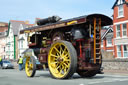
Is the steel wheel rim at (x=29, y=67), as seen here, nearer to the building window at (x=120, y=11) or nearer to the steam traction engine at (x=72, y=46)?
the steam traction engine at (x=72, y=46)

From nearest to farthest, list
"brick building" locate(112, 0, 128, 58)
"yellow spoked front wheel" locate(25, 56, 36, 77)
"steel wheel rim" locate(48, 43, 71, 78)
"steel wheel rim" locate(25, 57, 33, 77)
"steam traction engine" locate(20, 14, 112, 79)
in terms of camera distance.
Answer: "steam traction engine" locate(20, 14, 112, 79) < "steel wheel rim" locate(48, 43, 71, 78) < "yellow spoked front wheel" locate(25, 56, 36, 77) < "steel wheel rim" locate(25, 57, 33, 77) < "brick building" locate(112, 0, 128, 58)

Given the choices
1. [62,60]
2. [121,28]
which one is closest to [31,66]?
[62,60]

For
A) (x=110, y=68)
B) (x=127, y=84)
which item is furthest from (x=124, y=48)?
(x=127, y=84)

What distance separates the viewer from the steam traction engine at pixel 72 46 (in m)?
12.1

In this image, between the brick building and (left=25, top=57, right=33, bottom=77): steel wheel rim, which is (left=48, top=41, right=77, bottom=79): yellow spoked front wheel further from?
the brick building

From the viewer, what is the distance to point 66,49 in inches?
499

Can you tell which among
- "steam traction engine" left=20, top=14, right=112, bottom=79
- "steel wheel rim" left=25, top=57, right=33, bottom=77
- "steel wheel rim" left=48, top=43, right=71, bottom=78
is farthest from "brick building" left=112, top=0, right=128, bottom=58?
"steel wheel rim" left=48, top=43, right=71, bottom=78

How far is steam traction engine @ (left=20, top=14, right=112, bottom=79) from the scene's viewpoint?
12148mm

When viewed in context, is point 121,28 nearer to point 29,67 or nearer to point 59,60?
point 29,67

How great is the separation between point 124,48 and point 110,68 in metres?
9.35

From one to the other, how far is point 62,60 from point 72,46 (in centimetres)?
97

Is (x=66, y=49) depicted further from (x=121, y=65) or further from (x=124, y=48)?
(x=124, y=48)

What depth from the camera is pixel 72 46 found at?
485 inches

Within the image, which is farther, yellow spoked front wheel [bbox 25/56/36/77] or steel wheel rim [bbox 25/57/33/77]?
steel wheel rim [bbox 25/57/33/77]
